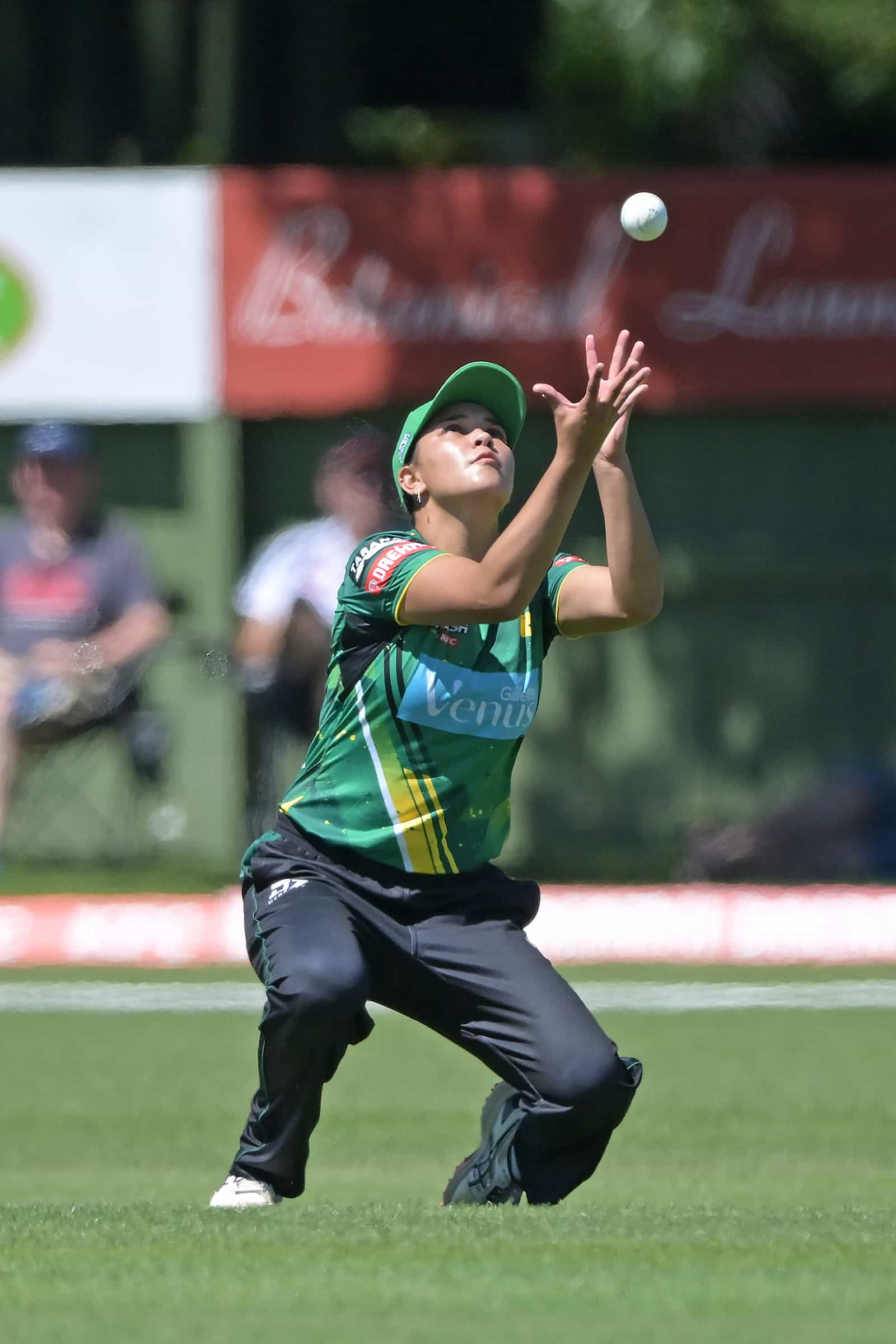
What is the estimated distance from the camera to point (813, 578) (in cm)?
1362

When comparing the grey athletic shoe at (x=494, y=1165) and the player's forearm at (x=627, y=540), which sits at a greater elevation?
the player's forearm at (x=627, y=540)

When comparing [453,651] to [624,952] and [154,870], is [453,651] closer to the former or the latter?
[624,952]

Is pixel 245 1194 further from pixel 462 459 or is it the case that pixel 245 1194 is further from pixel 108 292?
pixel 108 292

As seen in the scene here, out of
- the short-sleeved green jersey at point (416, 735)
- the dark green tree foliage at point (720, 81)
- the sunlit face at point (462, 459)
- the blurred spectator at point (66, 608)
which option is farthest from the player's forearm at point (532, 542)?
the dark green tree foliage at point (720, 81)

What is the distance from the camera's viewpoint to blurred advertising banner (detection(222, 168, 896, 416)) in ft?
43.4

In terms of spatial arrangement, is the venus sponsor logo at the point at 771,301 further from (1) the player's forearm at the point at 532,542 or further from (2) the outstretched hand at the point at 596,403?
(1) the player's forearm at the point at 532,542

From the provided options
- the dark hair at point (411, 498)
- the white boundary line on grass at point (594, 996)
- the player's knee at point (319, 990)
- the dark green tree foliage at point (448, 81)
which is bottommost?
the white boundary line on grass at point (594, 996)

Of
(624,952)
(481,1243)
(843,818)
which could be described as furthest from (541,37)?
(481,1243)

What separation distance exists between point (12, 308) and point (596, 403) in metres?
8.83

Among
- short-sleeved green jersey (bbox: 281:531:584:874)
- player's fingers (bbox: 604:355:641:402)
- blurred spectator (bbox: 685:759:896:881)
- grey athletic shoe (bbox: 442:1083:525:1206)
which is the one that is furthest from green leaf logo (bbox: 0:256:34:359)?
player's fingers (bbox: 604:355:641:402)

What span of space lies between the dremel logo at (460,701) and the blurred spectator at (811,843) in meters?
7.42

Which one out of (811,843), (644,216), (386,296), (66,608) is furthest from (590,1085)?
(386,296)

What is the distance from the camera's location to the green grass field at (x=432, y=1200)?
377 cm

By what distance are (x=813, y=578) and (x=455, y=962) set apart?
28.6ft
